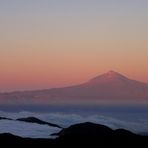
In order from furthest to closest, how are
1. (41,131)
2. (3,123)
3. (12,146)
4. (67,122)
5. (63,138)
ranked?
1. (67,122)
2. (3,123)
3. (41,131)
4. (63,138)
5. (12,146)

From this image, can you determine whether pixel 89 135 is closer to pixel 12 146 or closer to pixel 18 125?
pixel 12 146

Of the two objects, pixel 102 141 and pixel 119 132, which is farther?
pixel 119 132

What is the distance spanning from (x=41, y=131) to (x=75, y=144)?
24.7 metres

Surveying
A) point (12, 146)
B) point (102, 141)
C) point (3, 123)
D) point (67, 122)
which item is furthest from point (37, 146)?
point (67, 122)

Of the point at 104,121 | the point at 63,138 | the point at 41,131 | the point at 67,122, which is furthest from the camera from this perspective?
the point at 104,121

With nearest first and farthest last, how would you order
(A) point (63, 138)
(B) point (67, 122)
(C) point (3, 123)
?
(A) point (63, 138), (C) point (3, 123), (B) point (67, 122)

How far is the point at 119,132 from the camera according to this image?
6956 centimetres

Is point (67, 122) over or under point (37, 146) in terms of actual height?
over

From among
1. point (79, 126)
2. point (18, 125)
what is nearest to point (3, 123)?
point (18, 125)

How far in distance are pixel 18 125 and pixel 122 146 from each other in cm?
3197

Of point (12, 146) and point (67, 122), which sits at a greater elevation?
point (67, 122)

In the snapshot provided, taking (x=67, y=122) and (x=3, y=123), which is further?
(x=67, y=122)

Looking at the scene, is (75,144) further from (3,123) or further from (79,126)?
(3,123)

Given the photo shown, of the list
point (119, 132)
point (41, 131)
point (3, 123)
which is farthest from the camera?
point (3, 123)
